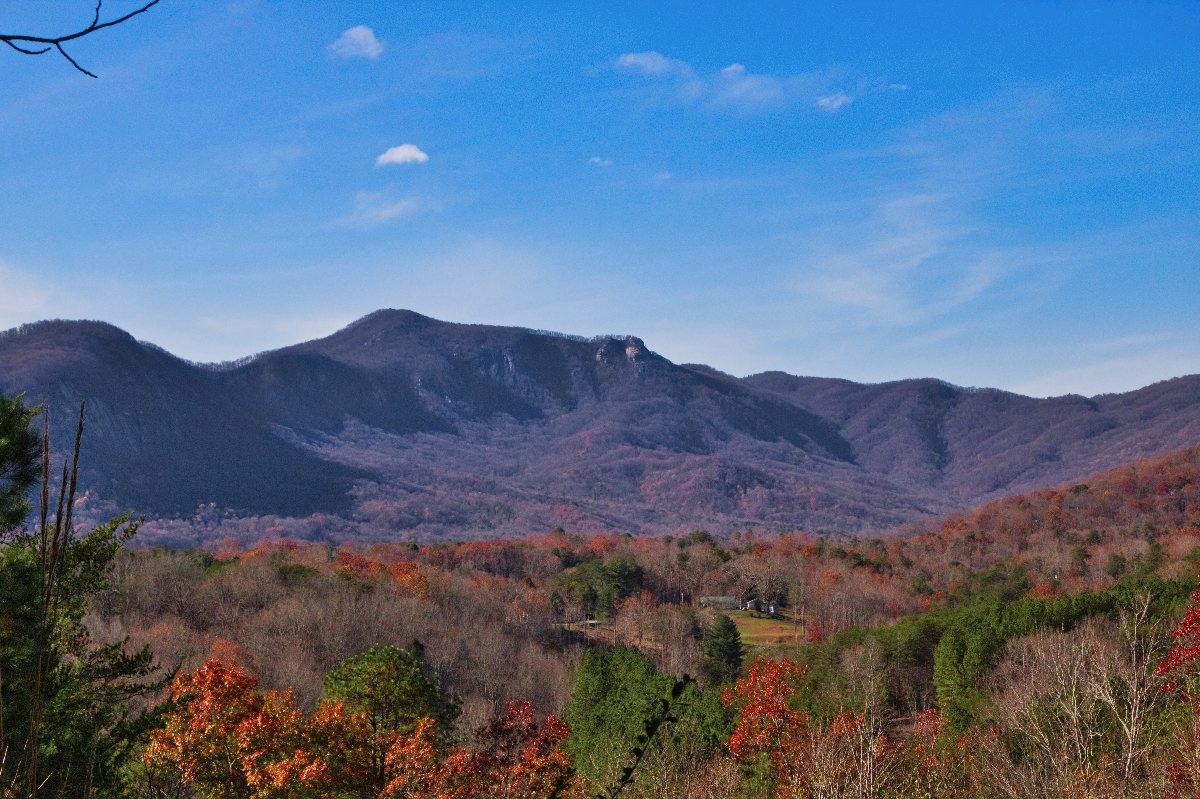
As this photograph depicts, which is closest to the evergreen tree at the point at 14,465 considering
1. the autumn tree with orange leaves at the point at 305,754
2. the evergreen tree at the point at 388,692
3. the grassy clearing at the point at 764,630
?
the autumn tree with orange leaves at the point at 305,754

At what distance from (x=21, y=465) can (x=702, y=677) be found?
4479cm

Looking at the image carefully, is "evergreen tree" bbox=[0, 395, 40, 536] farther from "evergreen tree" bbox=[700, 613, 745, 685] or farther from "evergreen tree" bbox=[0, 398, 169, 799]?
"evergreen tree" bbox=[700, 613, 745, 685]

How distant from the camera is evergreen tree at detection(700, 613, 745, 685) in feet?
192

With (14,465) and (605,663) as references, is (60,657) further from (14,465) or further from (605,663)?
(605,663)

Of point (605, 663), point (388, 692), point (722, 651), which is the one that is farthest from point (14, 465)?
point (722, 651)

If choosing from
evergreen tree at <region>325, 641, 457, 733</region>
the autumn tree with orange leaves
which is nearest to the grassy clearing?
evergreen tree at <region>325, 641, 457, 733</region>

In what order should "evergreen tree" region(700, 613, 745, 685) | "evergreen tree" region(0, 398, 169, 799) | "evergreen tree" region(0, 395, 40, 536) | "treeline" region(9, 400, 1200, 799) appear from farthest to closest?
"evergreen tree" region(700, 613, 745, 685) → "evergreen tree" region(0, 395, 40, 536) → "treeline" region(9, 400, 1200, 799) → "evergreen tree" region(0, 398, 169, 799)

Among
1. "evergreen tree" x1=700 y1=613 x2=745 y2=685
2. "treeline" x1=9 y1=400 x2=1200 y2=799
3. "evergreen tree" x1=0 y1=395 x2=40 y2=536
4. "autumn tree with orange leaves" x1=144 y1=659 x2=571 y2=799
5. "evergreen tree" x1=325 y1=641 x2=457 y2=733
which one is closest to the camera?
"treeline" x1=9 y1=400 x2=1200 y2=799

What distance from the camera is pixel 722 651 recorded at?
196ft

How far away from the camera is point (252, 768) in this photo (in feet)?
46.6

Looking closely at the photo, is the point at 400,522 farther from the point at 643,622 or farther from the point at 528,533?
the point at 643,622

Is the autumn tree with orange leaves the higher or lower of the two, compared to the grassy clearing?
higher

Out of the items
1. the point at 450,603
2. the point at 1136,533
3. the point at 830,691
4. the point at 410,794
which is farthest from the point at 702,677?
the point at 1136,533

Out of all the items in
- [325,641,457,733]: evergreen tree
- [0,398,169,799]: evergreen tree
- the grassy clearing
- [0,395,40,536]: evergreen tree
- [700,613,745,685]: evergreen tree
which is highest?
[0,395,40,536]: evergreen tree
